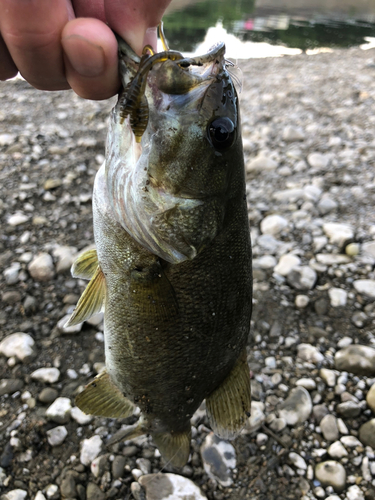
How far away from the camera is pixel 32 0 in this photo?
1178mm

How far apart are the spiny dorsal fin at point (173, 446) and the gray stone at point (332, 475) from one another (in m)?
0.81

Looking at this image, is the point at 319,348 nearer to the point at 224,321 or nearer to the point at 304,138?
the point at 224,321

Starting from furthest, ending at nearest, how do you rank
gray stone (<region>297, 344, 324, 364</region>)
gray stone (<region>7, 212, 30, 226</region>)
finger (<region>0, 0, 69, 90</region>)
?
gray stone (<region>7, 212, 30, 226</region>), gray stone (<region>297, 344, 324, 364</region>), finger (<region>0, 0, 69, 90</region>)

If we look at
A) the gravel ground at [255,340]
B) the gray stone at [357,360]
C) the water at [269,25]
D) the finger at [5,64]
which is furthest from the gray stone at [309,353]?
the water at [269,25]

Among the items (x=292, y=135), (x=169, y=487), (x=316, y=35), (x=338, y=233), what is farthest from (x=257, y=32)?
(x=169, y=487)

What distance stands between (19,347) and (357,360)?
7.60 ft

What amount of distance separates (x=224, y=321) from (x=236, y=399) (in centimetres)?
42

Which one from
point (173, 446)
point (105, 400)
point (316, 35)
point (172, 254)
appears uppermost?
point (172, 254)

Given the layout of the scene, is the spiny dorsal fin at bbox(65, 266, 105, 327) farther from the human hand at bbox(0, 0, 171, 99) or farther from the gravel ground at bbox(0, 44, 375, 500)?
the gravel ground at bbox(0, 44, 375, 500)

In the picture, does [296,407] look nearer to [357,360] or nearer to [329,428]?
[329,428]

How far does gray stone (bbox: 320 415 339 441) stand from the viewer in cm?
237

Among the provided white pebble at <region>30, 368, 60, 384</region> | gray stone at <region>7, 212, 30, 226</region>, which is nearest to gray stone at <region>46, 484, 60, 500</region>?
white pebble at <region>30, 368, 60, 384</region>

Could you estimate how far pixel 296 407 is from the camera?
2.49 metres

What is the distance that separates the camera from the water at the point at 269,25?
13742mm
